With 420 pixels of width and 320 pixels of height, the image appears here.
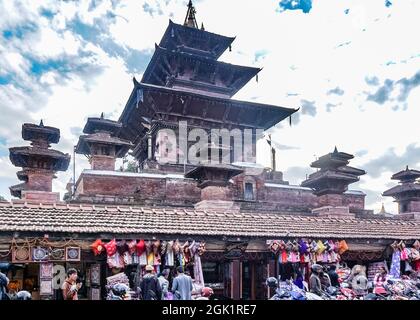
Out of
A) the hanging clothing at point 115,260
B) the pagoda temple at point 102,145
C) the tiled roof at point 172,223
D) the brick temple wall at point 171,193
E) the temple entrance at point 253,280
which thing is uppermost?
the pagoda temple at point 102,145

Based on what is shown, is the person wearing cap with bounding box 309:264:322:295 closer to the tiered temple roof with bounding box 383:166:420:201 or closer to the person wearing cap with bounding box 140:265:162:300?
the person wearing cap with bounding box 140:265:162:300

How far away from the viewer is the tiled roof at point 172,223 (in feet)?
30.8

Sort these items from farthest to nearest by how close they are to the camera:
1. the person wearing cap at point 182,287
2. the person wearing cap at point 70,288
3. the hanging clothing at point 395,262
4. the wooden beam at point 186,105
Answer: the wooden beam at point 186,105
the hanging clothing at point 395,262
the person wearing cap at point 182,287
the person wearing cap at point 70,288

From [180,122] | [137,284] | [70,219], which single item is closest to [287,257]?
[137,284]

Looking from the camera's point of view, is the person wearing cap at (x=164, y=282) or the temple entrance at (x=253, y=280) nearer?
the person wearing cap at (x=164, y=282)

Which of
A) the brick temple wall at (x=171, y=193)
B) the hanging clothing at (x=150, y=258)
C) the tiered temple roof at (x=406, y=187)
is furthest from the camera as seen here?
the tiered temple roof at (x=406, y=187)

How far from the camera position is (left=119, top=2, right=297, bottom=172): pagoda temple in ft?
67.2

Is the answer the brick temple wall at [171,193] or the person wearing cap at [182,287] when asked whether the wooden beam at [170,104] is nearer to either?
the brick temple wall at [171,193]

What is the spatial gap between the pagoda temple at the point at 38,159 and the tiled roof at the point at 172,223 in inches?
310

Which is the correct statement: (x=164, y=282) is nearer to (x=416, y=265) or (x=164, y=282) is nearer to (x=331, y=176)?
(x=416, y=265)

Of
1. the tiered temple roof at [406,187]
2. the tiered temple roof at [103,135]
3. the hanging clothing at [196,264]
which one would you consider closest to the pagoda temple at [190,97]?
the tiered temple roof at [103,135]

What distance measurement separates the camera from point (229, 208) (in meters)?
16.1
